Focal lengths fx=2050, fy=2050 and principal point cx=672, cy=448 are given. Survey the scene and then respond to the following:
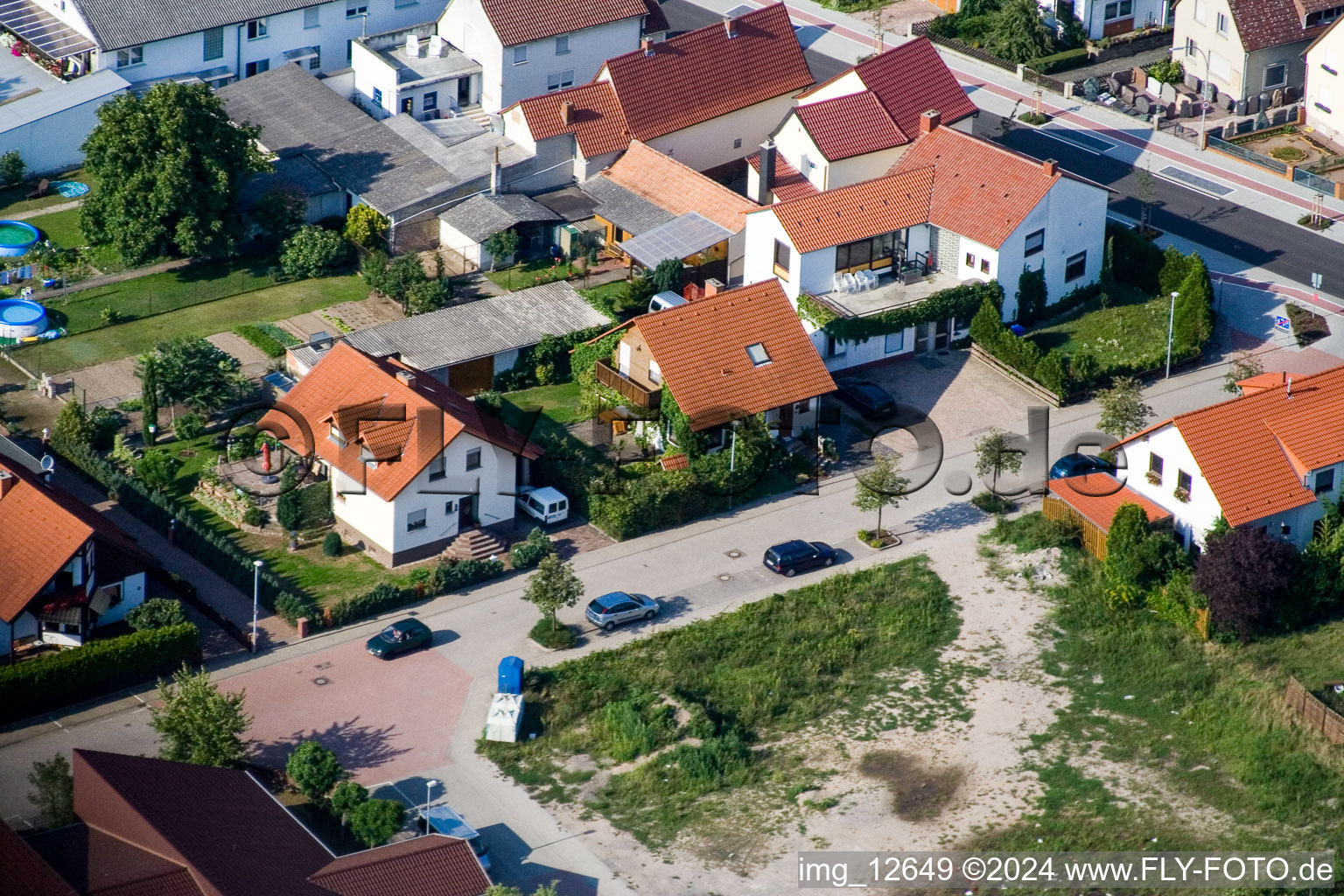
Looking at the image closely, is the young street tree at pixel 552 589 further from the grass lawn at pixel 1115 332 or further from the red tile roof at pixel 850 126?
the red tile roof at pixel 850 126

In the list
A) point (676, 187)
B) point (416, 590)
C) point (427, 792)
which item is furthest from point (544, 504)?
point (676, 187)

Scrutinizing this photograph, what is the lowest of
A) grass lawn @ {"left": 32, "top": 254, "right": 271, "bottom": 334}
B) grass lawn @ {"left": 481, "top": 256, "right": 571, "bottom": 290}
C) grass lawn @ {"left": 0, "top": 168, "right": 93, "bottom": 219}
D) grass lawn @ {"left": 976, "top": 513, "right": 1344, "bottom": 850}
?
grass lawn @ {"left": 976, "top": 513, "right": 1344, "bottom": 850}

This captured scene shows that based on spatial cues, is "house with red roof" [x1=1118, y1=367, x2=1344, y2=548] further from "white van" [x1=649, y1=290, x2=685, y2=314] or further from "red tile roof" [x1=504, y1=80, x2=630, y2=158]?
"red tile roof" [x1=504, y1=80, x2=630, y2=158]

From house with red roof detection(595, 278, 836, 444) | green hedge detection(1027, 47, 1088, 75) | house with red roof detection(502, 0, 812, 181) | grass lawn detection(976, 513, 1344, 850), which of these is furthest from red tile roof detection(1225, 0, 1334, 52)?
grass lawn detection(976, 513, 1344, 850)

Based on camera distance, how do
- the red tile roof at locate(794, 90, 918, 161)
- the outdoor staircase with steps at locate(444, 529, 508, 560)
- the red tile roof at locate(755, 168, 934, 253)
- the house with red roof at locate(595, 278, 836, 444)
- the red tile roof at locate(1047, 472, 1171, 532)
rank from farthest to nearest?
the red tile roof at locate(794, 90, 918, 161) < the red tile roof at locate(755, 168, 934, 253) < the house with red roof at locate(595, 278, 836, 444) < the red tile roof at locate(1047, 472, 1171, 532) < the outdoor staircase with steps at locate(444, 529, 508, 560)


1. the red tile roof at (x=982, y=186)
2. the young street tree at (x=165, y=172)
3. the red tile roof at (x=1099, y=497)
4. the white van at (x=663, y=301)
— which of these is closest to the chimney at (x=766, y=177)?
the red tile roof at (x=982, y=186)
